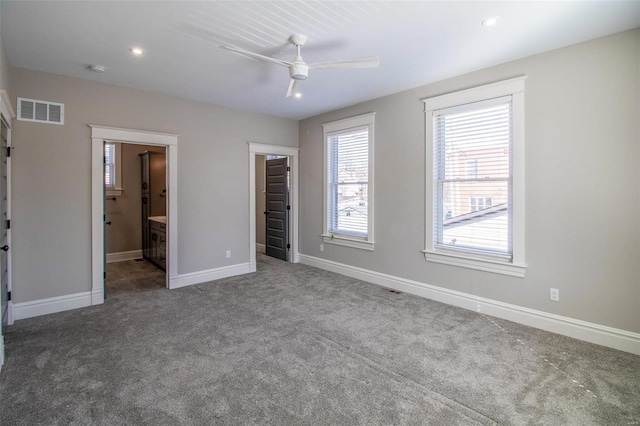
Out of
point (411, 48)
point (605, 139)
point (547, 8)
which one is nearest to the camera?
point (547, 8)

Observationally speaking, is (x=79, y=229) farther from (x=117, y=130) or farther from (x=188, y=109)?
(x=188, y=109)

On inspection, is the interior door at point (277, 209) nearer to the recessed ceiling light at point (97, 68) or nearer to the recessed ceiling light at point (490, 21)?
the recessed ceiling light at point (97, 68)

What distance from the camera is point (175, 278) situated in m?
4.61

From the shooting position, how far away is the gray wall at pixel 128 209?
6.23 metres

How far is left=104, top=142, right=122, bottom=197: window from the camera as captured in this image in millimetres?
6219

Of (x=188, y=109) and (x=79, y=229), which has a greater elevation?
(x=188, y=109)

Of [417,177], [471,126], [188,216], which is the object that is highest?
[471,126]

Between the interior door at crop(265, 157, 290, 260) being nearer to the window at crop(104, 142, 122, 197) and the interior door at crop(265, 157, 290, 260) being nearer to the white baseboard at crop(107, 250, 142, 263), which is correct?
the white baseboard at crop(107, 250, 142, 263)

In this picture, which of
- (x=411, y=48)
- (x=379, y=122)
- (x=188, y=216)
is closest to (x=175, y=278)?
(x=188, y=216)

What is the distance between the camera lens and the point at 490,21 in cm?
259

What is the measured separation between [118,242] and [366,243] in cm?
494

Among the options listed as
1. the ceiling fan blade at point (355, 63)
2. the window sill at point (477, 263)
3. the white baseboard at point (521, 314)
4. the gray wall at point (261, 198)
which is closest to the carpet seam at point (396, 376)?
the white baseboard at point (521, 314)

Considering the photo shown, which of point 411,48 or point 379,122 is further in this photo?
point 379,122

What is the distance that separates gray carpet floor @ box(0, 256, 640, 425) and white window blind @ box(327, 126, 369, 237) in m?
1.75
